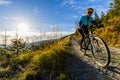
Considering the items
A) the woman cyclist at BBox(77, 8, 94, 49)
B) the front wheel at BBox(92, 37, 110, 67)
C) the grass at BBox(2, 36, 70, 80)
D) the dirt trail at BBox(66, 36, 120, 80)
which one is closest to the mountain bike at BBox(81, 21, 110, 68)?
the front wheel at BBox(92, 37, 110, 67)

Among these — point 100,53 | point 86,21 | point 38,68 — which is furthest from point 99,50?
point 38,68

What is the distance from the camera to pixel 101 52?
345 inches

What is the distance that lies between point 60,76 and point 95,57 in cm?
261

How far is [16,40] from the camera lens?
14188 millimetres

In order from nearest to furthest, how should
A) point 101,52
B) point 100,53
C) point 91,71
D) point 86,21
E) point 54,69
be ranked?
point 91,71, point 54,69, point 101,52, point 100,53, point 86,21

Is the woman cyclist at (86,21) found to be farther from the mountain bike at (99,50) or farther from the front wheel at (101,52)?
the front wheel at (101,52)

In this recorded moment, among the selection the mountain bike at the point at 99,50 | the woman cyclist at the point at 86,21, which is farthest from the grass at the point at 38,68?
the woman cyclist at the point at 86,21

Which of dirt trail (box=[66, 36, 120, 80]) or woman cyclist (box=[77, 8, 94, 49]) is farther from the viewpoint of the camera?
woman cyclist (box=[77, 8, 94, 49])

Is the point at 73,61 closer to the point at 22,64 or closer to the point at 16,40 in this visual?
the point at 22,64

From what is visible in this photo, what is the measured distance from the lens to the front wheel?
8.07 meters

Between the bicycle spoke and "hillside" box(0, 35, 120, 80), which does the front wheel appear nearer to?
the bicycle spoke

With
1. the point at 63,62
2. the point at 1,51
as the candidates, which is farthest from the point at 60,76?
the point at 1,51

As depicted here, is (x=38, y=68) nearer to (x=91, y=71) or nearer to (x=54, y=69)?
(x=54, y=69)

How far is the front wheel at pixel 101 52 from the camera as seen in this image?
8072mm
